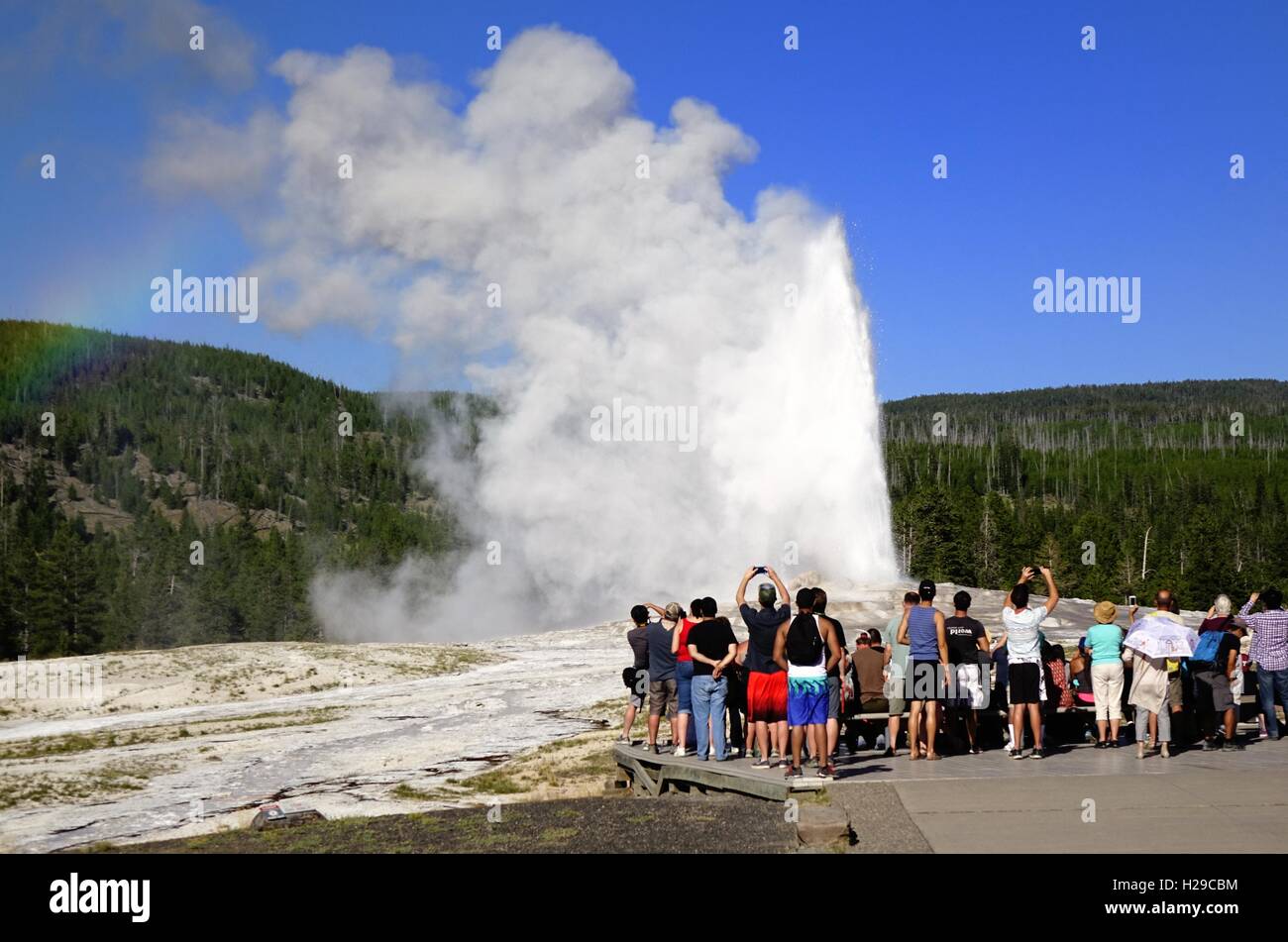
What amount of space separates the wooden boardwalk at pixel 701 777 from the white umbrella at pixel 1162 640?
3.87 m

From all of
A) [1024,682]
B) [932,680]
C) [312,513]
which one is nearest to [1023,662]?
[1024,682]

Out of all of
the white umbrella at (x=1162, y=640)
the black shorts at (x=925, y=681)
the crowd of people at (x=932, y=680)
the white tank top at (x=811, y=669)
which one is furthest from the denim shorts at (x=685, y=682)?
the white umbrella at (x=1162, y=640)

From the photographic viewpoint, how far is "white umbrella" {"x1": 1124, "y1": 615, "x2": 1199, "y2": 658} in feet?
43.0

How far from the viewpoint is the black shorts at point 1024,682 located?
12.8 metres

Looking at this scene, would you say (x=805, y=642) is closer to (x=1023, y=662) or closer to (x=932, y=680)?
(x=932, y=680)

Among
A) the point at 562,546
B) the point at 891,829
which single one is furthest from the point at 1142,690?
the point at 562,546

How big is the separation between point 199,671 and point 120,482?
117 m

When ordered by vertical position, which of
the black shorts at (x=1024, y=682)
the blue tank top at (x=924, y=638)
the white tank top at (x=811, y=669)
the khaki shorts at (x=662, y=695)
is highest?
the blue tank top at (x=924, y=638)

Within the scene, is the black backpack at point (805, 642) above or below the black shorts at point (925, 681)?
above

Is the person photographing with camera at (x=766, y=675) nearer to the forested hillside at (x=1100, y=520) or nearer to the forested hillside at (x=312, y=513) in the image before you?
the forested hillside at (x=1100, y=520)

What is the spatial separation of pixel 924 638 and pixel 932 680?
1.52 ft

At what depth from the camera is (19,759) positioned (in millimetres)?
28094

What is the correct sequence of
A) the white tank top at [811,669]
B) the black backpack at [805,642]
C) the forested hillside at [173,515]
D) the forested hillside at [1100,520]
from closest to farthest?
the black backpack at [805,642]
the white tank top at [811,669]
the forested hillside at [173,515]
the forested hillside at [1100,520]
